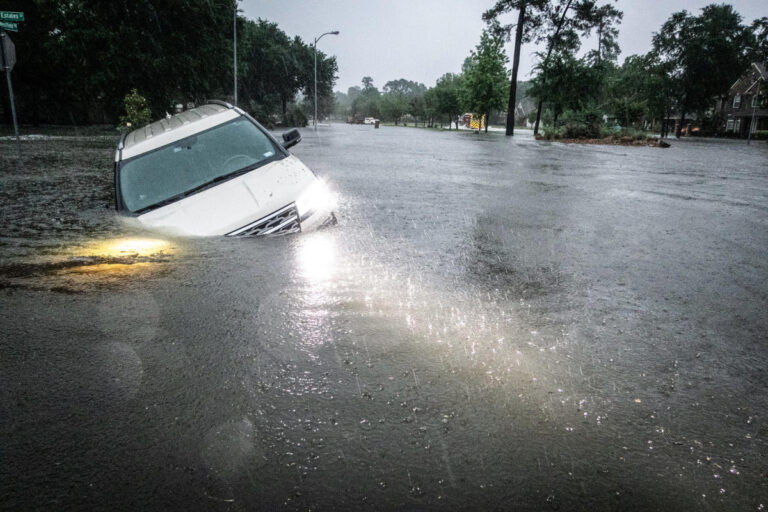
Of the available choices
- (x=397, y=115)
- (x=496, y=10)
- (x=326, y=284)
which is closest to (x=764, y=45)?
(x=496, y=10)

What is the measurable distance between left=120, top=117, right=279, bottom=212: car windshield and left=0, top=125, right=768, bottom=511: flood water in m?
0.46

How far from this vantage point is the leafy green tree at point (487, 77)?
156ft

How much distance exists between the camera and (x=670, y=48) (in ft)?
198

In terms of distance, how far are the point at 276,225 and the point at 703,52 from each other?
227 feet

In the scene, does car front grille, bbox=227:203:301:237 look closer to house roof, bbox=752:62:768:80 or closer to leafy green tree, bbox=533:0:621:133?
leafy green tree, bbox=533:0:621:133

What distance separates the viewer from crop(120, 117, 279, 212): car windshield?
17.1 ft

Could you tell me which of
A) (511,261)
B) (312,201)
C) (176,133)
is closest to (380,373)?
(511,261)

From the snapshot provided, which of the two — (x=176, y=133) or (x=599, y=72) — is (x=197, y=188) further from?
(x=599, y=72)

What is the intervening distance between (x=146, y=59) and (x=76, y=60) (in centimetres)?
409

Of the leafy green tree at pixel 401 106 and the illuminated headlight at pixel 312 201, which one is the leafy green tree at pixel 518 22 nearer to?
the illuminated headlight at pixel 312 201

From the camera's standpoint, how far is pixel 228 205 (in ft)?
16.4

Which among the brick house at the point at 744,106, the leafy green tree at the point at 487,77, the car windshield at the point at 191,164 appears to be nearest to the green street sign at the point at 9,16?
the car windshield at the point at 191,164

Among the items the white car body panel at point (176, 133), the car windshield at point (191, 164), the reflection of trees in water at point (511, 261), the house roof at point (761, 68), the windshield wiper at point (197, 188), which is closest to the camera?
the reflection of trees in water at point (511, 261)

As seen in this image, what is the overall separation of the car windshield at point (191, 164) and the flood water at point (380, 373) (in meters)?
0.46
